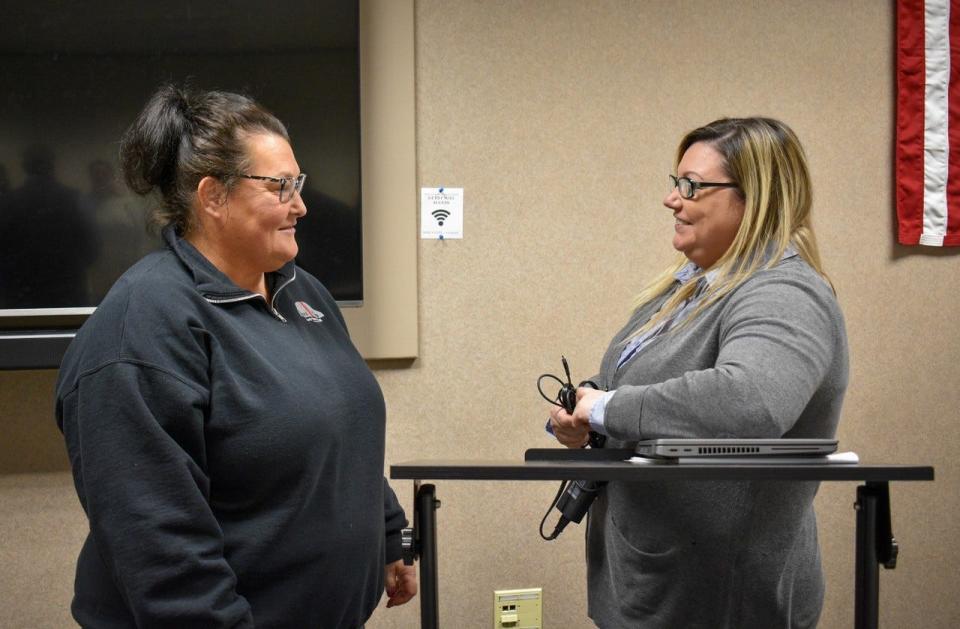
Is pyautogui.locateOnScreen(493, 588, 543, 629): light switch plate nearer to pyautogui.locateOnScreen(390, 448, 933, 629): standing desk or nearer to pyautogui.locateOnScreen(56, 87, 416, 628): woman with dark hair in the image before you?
pyautogui.locateOnScreen(56, 87, 416, 628): woman with dark hair

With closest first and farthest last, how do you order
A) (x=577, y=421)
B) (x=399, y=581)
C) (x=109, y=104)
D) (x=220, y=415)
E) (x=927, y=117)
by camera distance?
(x=220, y=415) → (x=577, y=421) → (x=399, y=581) → (x=109, y=104) → (x=927, y=117)

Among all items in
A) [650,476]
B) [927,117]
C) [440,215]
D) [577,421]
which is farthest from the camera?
[927,117]

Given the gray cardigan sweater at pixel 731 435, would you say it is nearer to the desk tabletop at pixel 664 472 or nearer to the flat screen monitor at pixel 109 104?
the desk tabletop at pixel 664 472

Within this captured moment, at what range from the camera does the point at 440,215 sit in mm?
2408

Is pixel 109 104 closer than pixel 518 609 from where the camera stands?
Yes

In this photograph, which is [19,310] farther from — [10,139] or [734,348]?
[734,348]

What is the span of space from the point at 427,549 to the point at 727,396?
0.49m

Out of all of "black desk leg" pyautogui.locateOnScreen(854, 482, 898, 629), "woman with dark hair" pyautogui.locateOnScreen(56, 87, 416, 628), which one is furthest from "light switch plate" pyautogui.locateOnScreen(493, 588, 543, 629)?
"black desk leg" pyautogui.locateOnScreen(854, 482, 898, 629)

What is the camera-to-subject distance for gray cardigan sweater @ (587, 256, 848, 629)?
48.2 inches

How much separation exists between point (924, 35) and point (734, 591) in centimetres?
194

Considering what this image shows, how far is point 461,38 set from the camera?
94.7 inches

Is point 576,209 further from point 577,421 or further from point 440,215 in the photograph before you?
point 577,421

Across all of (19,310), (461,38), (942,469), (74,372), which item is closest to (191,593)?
(74,372)

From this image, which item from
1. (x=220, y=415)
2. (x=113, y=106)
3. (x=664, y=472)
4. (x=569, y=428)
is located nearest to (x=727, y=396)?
(x=664, y=472)
